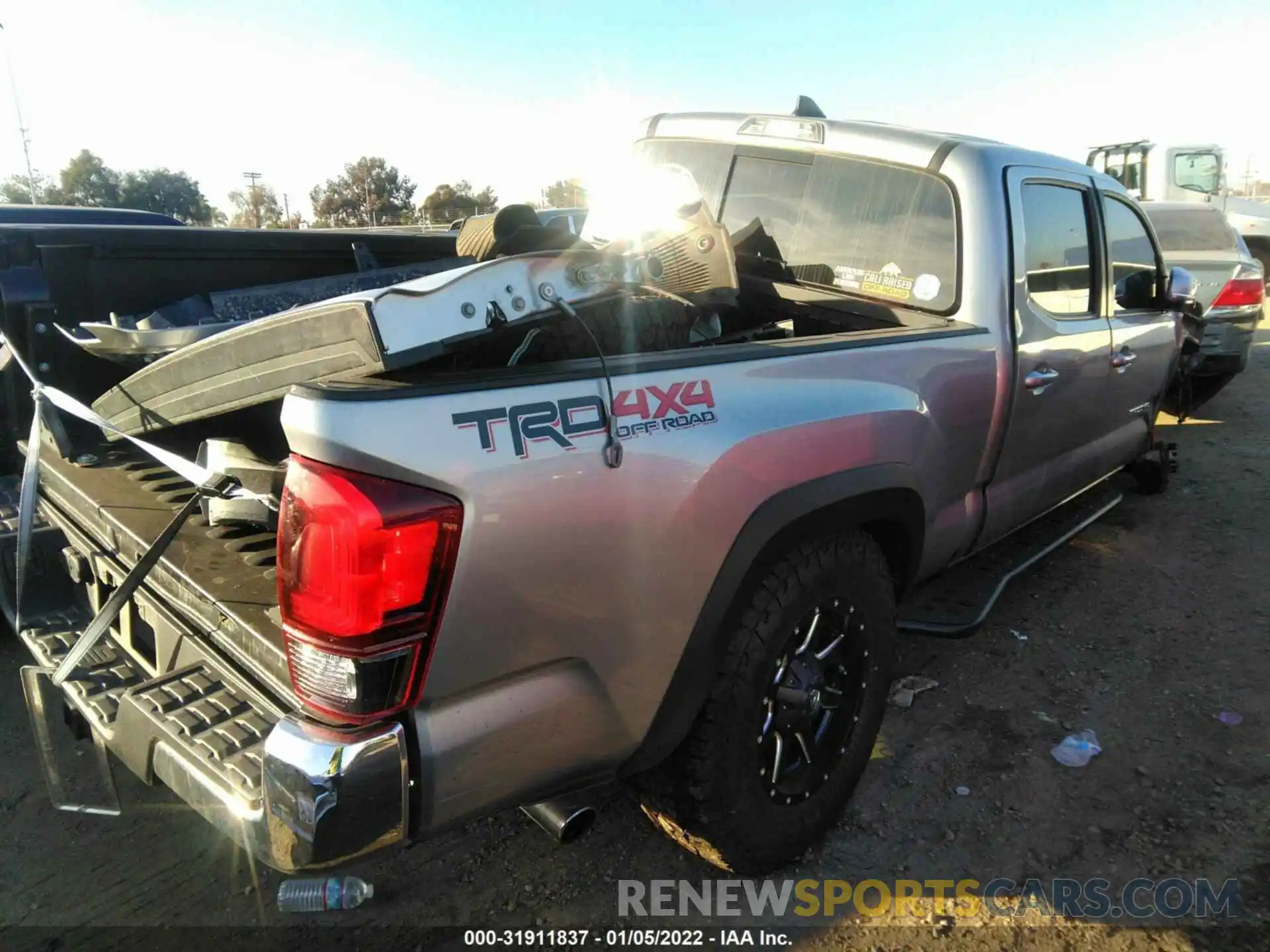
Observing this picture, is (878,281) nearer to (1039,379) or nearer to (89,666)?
(1039,379)

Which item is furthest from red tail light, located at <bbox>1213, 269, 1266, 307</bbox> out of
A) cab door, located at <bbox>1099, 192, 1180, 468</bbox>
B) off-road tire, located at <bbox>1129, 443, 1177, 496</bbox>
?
cab door, located at <bbox>1099, 192, 1180, 468</bbox>

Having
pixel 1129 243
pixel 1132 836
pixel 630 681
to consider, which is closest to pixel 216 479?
pixel 630 681

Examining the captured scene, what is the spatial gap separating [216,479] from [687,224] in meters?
1.77

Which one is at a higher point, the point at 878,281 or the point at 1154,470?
the point at 878,281

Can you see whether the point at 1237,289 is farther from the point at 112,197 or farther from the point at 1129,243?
the point at 112,197

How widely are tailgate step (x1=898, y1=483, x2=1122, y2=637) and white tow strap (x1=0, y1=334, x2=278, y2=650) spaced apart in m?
2.24

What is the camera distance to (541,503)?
62.4 inches

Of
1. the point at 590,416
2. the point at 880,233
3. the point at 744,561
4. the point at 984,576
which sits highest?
the point at 880,233

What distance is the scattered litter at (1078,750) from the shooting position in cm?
295

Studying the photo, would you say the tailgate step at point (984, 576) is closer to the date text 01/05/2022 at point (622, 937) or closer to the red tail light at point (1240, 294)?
the date text 01/05/2022 at point (622, 937)

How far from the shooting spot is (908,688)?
3.44 m

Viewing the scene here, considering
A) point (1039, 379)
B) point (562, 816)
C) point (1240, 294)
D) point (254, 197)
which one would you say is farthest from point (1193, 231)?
point (254, 197)

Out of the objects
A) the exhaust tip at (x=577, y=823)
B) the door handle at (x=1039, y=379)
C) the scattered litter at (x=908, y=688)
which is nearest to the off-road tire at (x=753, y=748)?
the exhaust tip at (x=577, y=823)

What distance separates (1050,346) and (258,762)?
9.95ft
